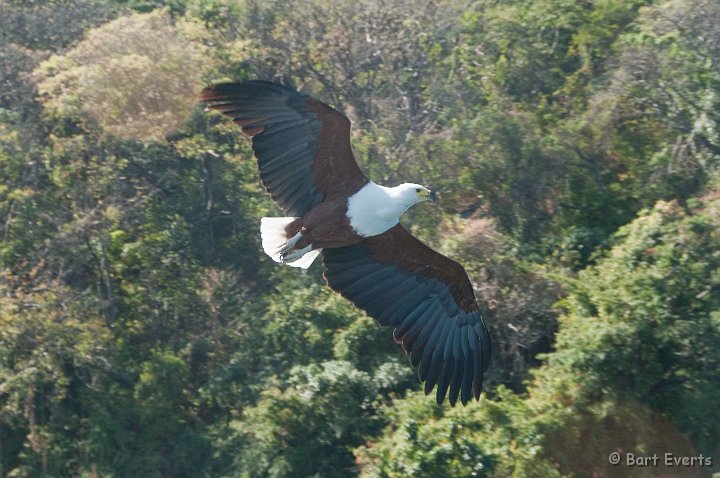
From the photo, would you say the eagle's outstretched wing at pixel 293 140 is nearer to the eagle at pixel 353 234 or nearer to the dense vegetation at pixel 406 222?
the eagle at pixel 353 234

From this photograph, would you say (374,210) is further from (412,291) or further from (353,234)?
(412,291)

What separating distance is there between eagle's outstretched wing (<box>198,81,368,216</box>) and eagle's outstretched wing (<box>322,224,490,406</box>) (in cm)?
59

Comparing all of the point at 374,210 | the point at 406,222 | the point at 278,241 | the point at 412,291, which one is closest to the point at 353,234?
the point at 374,210

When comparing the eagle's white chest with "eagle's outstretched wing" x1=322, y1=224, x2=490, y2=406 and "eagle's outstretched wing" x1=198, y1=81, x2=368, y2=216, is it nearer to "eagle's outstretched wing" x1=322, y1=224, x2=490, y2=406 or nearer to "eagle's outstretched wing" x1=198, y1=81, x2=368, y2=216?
"eagle's outstretched wing" x1=198, y1=81, x2=368, y2=216

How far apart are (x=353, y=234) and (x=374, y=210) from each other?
1.05ft

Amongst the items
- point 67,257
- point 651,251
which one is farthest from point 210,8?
point 651,251

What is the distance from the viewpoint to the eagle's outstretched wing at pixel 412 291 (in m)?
8.75

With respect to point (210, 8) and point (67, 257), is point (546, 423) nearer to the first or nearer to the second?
point (67, 257)

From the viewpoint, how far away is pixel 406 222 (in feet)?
43.1

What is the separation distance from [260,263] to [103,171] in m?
2.20

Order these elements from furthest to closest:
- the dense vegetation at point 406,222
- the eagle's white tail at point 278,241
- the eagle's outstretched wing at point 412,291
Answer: the dense vegetation at point 406,222, the eagle's outstretched wing at point 412,291, the eagle's white tail at point 278,241

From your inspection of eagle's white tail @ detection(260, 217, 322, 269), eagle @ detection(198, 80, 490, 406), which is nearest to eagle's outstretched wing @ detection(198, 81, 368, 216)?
eagle @ detection(198, 80, 490, 406)

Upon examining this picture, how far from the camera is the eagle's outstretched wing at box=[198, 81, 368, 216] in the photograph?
8.14 m

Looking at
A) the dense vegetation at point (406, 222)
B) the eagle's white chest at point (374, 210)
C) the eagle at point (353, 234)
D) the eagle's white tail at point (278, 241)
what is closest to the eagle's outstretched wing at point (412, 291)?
the eagle at point (353, 234)
